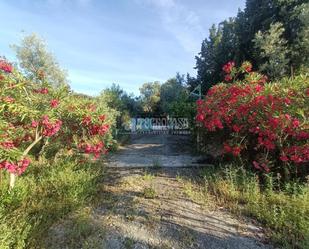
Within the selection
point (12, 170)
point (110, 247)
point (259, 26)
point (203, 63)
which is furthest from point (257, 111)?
point (203, 63)

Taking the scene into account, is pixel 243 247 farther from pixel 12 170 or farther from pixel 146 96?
Answer: pixel 146 96

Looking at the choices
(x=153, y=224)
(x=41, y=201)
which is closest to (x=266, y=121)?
(x=153, y=224)

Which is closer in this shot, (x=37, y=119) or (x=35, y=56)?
(x=37, y=119)

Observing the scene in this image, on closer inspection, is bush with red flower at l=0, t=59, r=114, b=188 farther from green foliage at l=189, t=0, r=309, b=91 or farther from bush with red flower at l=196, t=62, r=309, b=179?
green foliage at l=189, t=0, r=309, b=91

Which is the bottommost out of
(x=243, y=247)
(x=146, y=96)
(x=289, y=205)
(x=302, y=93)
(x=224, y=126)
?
(x=243, y=247)

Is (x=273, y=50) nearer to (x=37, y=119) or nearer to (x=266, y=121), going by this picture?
(x=266, y=121)

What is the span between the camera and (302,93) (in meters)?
5.42

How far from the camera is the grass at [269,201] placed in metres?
3.89

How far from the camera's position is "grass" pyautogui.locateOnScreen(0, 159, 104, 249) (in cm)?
372

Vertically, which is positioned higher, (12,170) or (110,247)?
(12,170)

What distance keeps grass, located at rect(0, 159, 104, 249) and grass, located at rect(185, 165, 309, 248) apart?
2.10 meters

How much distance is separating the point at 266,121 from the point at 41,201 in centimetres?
439

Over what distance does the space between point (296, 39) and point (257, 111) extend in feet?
33.7

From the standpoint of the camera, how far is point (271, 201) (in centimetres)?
478
